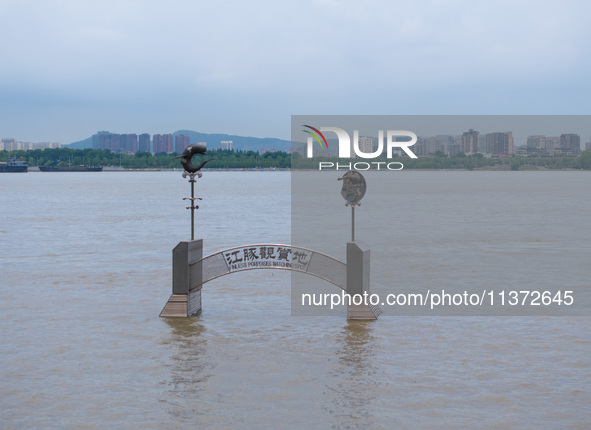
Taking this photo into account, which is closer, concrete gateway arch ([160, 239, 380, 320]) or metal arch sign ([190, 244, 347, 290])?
concrete gateway arch ([160, 239, 380, 320])

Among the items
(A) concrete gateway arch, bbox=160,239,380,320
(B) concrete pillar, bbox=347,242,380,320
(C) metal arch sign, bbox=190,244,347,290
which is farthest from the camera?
(C) metal arch sign, bbox=190,244,347,290

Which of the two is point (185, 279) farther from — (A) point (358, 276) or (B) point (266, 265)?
(A) point (358, 276)

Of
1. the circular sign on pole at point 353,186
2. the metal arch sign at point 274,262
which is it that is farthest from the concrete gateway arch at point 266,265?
the circular sign on pole at point 353,186

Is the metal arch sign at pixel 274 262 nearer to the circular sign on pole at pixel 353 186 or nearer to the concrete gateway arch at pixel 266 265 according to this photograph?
the concrete gateway arch at pixel 266 265

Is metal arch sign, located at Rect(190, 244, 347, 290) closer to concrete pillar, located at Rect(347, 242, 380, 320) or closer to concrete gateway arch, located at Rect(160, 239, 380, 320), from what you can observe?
concrete gateway arch, located at Rect(160, 239, 380, 320)

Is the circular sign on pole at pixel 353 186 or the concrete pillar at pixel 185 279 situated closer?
the concrete pillar at pixel 185 279

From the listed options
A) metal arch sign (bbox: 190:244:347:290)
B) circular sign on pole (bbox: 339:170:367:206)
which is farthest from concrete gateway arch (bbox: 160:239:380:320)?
circular sign on pole (bbox: 339:170:367:206)

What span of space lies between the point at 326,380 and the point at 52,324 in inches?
226

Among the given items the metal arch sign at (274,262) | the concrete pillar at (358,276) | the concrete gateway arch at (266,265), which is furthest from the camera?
the metal arch sign at (274,262)

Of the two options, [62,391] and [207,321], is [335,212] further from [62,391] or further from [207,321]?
[62,391]

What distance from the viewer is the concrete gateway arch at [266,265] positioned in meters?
13.5

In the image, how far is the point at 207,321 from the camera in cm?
1390

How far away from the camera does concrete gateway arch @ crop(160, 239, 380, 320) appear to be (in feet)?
44.4

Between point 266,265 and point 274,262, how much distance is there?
14 centimetres
